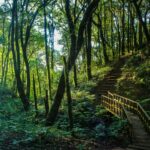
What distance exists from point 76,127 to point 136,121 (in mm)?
3412

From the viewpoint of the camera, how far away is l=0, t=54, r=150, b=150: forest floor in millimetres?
13102

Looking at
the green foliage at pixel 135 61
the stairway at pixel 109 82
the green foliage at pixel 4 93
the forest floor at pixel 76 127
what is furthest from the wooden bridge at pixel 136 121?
the green foliage at pixel 4 93

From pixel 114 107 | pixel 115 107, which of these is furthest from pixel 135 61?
pixel 115 107

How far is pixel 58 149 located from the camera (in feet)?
41.8

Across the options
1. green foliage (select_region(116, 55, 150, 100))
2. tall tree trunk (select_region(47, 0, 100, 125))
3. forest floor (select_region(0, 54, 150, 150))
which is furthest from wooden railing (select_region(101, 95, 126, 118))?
tall tree trunk (select_region(47, 0, 100, 125))

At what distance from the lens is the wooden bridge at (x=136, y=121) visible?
563 inches

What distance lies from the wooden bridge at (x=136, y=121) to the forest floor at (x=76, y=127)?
1.77ft

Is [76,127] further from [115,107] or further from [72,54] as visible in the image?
[72,54]

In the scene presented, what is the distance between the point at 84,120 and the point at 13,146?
10.0m

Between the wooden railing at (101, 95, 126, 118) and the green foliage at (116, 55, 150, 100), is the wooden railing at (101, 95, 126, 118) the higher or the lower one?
the lower one

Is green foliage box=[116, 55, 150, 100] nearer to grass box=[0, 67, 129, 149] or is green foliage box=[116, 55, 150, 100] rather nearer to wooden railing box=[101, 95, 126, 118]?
wooden railing box=[101, 95, 126, 118]

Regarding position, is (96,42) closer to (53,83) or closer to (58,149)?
(53,83)

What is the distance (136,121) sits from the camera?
17.6 m

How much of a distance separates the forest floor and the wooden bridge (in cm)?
54
